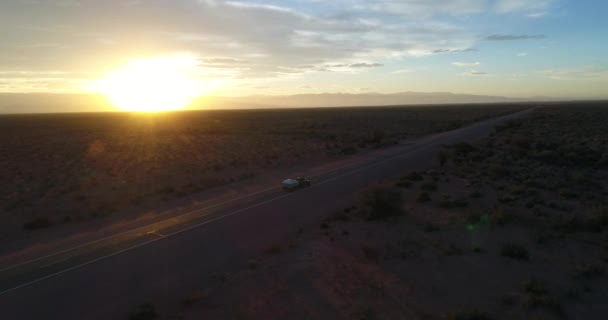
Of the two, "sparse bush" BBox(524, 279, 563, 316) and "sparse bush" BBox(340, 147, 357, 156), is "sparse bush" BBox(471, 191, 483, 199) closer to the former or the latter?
"sparse bush" BBox(524, 279, 563, 316)

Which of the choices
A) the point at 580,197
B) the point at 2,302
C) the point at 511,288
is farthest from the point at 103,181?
the point at 580,197

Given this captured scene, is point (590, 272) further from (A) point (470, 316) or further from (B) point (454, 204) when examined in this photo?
(B) point (454, 204)

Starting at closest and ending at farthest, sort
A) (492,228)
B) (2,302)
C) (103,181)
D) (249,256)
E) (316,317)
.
→ (316,317)
(2,302)
(249,256)
(492,228)
(103,181)

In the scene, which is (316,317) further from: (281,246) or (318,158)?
(318,158)

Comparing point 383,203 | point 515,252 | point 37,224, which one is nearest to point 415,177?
point 383,203

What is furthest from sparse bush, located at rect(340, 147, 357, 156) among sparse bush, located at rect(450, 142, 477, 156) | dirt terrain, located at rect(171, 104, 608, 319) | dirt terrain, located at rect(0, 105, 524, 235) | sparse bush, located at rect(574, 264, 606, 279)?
sparse bush, located at rect(574, 264, 606, 279)
